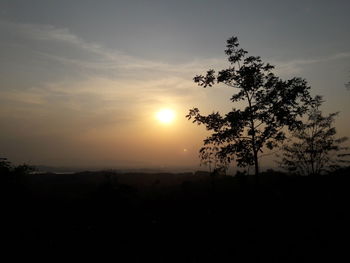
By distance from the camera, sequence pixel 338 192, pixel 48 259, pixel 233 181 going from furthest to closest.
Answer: pixel 233 181
pixel 338 192
pixel 48 259

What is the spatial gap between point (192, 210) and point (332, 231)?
13.0m

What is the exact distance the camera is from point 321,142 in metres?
36.0

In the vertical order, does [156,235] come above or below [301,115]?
below

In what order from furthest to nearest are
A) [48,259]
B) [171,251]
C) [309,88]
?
[309,88] → [171,251] → [48,259]

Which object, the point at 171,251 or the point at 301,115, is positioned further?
the point at 301,115

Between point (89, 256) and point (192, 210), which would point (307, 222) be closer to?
point (192, 210)

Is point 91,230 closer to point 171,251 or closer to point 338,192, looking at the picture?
point 171,251

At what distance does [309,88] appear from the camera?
19.3 m

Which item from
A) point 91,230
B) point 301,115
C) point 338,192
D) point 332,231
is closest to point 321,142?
point 338,192

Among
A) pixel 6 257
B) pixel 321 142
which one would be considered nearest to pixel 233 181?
pixel 321 142

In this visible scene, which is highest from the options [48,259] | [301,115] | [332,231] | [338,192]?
[301,115]

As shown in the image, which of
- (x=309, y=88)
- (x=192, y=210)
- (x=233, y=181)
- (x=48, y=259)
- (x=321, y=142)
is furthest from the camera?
(x=233, y=181)

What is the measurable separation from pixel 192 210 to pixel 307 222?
10818 millimetres

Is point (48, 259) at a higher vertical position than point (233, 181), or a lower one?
lower
